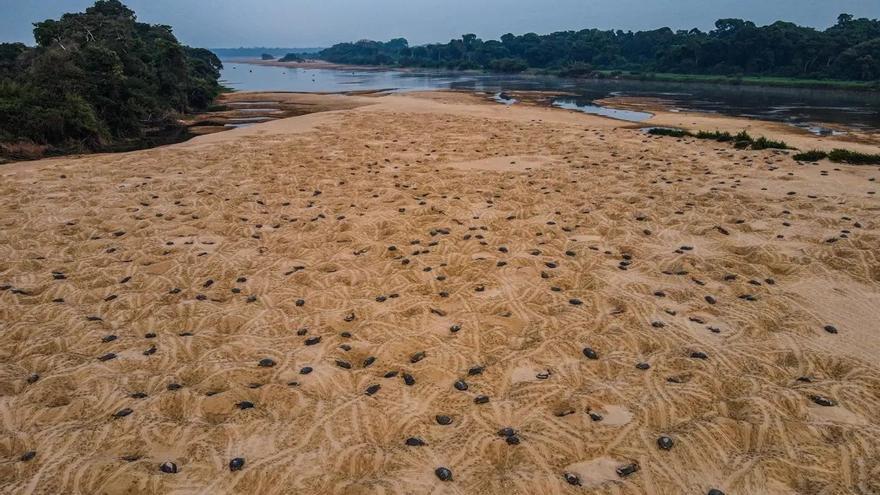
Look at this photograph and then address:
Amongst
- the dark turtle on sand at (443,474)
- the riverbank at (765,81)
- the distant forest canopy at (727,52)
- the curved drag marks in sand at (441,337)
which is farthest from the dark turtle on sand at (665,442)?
the distant forest canopy at (727,52)

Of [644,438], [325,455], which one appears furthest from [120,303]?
[644,438]

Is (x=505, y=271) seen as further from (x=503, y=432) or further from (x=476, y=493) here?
(x=476, y=493)

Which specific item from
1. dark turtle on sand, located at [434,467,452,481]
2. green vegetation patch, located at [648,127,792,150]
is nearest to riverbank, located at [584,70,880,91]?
green vegetation patch, located at [648,127,792,150]

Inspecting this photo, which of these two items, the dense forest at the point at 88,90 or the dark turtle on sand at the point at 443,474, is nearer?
the dark turtle on sand at the point at 443,474

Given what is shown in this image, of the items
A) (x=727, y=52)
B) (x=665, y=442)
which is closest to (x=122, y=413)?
(x=665, y=442)

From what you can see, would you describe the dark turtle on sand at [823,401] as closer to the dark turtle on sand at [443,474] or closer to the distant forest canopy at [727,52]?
the dark turtle on sand at [443,474]
